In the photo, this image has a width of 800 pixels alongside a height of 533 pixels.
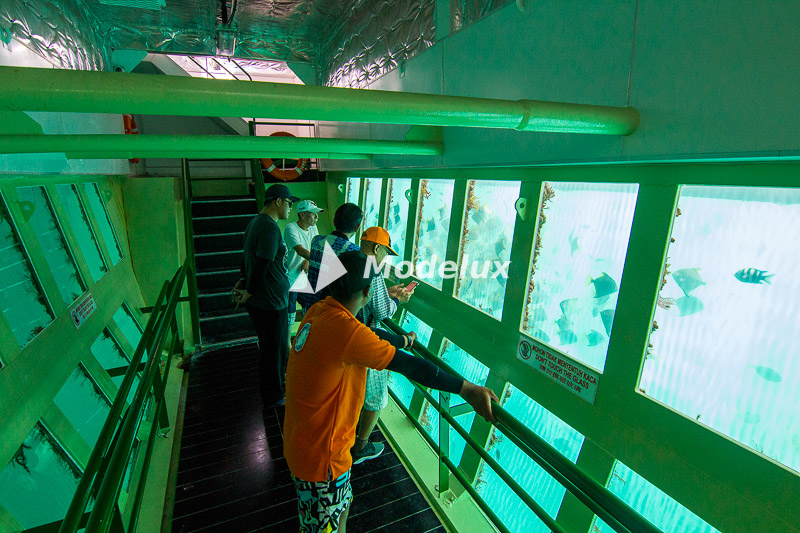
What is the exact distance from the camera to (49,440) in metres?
2.26

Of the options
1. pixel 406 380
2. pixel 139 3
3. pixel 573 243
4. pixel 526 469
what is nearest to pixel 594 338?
pixel 573 243

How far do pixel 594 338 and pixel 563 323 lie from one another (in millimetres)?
223

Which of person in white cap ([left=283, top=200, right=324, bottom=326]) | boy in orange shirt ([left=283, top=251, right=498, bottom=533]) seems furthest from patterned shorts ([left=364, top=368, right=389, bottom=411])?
person in white cap ([left=283, top=200, right=324, bottom=326])

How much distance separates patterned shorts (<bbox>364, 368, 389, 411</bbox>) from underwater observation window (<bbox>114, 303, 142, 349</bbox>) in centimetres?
295

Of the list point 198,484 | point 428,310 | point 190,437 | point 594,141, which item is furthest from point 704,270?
point 190,437

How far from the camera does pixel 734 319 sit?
164 cm

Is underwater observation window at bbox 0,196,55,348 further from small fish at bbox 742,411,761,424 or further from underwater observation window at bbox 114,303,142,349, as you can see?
small fish at bbox 742,411,761,424

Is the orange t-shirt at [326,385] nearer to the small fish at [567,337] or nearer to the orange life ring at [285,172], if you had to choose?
the small fish at [567,337]

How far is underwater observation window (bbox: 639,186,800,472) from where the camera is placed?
1478 mm

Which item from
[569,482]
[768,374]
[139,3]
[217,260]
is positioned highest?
[139,3]

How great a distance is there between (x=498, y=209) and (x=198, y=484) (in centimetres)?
268

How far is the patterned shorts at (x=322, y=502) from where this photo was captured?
167 cm

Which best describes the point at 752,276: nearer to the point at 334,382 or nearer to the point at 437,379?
the point at 437,379

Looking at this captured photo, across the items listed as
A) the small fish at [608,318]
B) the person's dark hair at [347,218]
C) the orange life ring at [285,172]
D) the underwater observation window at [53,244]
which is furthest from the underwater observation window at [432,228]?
the orange life ring at [285,172]
